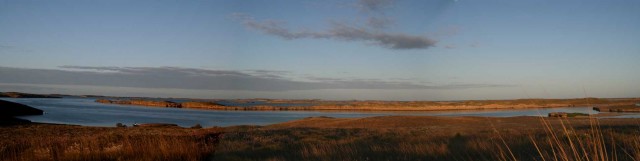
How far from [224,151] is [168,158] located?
1.94 m

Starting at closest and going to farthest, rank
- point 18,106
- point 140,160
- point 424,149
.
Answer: point 140,160
point 424,149
point 18,106

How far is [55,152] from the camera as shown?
10039 mm

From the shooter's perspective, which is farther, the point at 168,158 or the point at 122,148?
the point at 122,148

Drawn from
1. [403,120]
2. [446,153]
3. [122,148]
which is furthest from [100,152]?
[403,120]

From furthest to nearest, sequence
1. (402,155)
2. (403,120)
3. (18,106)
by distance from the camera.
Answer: (18,106), (403,120), (402,155)

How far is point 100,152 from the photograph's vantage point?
10203 mm

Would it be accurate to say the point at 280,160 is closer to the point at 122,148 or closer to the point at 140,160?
the point at 140,160

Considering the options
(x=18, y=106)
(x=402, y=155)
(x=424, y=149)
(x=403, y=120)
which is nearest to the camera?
(x=402, y=155)

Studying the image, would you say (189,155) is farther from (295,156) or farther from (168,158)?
(295,156)

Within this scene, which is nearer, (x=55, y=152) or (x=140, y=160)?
(x=140, y=160)

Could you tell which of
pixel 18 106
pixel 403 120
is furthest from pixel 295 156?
pixel 18 106

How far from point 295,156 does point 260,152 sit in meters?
1.50

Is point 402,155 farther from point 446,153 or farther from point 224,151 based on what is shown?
point 224,151

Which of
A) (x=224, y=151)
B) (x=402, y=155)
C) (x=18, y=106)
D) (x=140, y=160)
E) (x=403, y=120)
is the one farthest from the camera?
(x=18, y=106)
